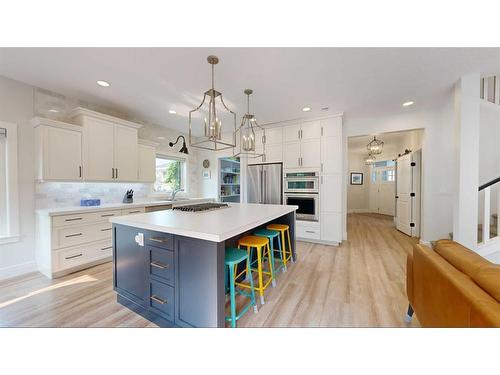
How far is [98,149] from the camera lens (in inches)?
113

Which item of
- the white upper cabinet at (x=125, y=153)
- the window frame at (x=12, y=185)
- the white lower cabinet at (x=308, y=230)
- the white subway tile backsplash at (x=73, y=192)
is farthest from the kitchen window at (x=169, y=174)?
the white lower cabinet at (x=308, y=230)

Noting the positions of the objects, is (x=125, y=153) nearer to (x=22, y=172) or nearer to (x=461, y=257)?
(x=22, y=172)

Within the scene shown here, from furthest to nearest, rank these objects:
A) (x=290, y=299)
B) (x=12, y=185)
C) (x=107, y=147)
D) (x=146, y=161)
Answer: (x=146, y=161)
(x=107, y=147)
(x=12, y=185)
(x=290, y=299)

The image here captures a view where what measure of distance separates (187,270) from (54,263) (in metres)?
2.24

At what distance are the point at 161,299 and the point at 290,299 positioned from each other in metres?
1.21

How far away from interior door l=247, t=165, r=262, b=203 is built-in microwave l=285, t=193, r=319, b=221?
0.70 metres

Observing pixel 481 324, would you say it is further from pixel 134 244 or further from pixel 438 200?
pixel 438 200

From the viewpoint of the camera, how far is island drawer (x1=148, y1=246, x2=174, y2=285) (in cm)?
140

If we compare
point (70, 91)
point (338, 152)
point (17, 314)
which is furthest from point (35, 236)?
point (338, 152)

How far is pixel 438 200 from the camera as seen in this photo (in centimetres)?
349

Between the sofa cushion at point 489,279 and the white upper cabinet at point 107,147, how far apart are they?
4032mm

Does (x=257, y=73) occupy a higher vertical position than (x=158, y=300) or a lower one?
higher

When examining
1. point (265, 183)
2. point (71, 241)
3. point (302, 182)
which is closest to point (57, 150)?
point (71, 241)

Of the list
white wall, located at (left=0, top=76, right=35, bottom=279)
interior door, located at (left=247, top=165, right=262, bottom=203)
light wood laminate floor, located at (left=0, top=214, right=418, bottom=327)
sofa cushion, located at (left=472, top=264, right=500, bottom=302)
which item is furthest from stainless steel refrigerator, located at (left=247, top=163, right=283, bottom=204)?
white wall, located at (left=0, top=76, right=35, bottom=279)
